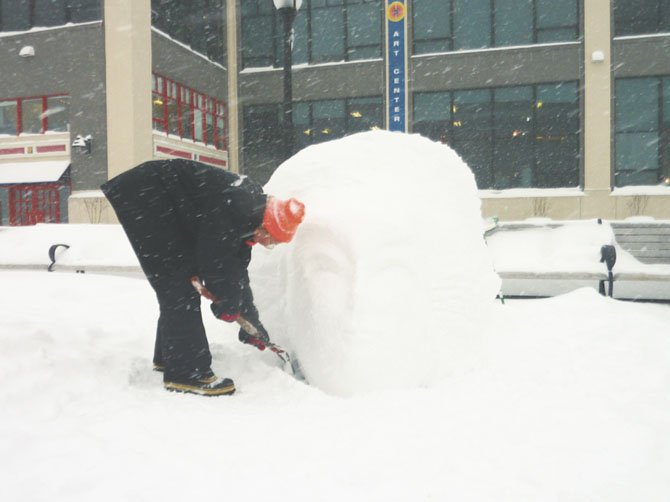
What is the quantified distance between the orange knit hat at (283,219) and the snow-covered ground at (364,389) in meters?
0.18

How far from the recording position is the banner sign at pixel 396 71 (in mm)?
10277

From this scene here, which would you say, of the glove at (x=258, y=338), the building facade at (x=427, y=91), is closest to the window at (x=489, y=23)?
the building facade at (x=427, y=91)

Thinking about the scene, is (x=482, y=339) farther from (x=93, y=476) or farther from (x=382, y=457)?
(x=93, y=476)

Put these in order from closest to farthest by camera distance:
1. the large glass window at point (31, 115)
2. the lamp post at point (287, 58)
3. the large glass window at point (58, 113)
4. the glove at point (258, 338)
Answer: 1. the glove at point (258, 338)
2. the lamp post at point (287, 58)
3. the large glass window at point (58, 113)
4. the large glass window at point (31, 115)

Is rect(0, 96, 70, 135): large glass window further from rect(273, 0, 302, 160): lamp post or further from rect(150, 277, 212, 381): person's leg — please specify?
rect(150, 277, 212, 381): person's leg

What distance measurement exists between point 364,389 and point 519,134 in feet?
49.5

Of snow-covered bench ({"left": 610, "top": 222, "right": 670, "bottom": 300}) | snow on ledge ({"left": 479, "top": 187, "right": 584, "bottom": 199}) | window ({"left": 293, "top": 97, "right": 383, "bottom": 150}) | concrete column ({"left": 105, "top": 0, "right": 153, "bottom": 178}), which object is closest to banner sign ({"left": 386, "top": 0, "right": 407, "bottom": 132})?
window ({"left": 293, "top": 97, "right": 383, "bottom": 150})

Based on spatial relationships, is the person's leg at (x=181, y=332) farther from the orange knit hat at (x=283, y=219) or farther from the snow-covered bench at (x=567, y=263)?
the snow-covered bench at (x=567, y=263)

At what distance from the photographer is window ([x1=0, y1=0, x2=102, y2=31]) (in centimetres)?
1556

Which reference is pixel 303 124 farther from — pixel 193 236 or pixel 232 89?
pixel 193 236

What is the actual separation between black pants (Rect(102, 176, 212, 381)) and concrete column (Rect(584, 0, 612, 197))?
1499cm

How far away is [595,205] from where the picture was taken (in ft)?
51.1

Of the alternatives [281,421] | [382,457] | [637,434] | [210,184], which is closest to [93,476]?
[281,421]

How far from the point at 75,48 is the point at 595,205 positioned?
15.4 metres
